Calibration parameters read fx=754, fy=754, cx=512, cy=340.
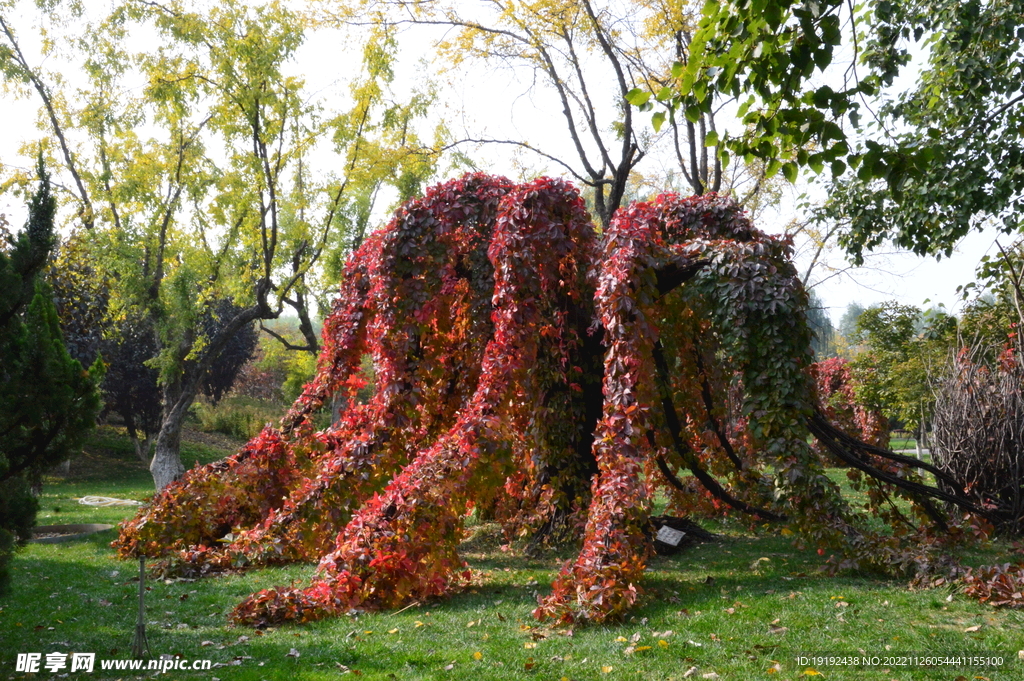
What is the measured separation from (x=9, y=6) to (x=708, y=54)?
16.3 meters

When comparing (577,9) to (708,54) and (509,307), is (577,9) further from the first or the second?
(708,54)

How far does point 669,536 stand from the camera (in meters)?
7.22

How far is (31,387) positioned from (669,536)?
17.7 feet

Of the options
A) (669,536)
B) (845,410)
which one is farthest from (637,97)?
(845,410)

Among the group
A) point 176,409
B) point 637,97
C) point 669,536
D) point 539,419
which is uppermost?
point 637,97

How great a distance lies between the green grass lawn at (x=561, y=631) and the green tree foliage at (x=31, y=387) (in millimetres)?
1024

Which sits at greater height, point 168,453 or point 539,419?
point 539,419

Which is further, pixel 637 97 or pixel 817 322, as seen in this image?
pixel 817 322

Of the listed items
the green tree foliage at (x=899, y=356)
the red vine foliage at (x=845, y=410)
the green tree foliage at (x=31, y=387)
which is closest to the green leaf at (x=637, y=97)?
the red vine foliage at (x=845, y=410)

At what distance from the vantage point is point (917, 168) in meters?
3.71

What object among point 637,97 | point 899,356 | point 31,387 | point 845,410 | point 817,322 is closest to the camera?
point 637,97

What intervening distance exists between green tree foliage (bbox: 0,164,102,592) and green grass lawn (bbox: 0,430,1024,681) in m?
1.02

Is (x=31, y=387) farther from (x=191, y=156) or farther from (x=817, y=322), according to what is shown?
(x=817, y=322)

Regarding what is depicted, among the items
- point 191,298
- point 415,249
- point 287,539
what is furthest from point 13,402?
point 191,298
